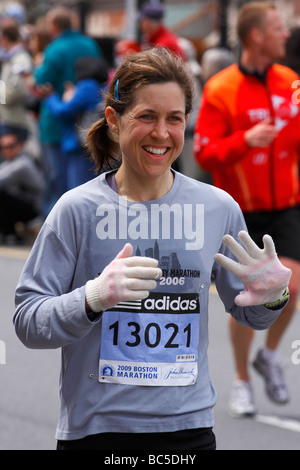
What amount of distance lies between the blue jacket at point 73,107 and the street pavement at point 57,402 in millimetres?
2413

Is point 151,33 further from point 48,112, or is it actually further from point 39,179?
point 39,179

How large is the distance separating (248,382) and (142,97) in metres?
3.03

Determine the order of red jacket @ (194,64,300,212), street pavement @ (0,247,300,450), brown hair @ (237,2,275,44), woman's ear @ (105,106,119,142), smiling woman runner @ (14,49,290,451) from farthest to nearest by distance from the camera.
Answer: brown hair @ (237,2,275,44) < red jacket @ (194,64,300,212) < street pavement @ (0,247,300,450) < woman's ear @ (105,106,119,142) < smiling woman runner @ (14,49,290,451)

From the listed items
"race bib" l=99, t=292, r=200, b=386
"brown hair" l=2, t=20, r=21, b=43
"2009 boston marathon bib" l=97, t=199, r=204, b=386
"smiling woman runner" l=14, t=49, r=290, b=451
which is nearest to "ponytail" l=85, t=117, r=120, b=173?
"smiling woman runner" l=14, t=49, r=290, b=451

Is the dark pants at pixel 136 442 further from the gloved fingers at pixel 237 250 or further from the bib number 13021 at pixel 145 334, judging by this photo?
the gloved fingers at pixel 237 250

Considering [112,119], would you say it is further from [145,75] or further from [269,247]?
[269,247]

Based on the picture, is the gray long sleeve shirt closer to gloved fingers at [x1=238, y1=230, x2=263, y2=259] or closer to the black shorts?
gloved fingers at [x1=238, y1=230, x2=263, y2=259]

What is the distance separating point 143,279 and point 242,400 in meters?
2.95

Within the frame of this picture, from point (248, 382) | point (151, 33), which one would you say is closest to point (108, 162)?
point (248, 382)

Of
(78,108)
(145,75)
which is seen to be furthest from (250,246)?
(78,108)

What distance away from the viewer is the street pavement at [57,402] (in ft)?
16.7

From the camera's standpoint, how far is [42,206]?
424 inches

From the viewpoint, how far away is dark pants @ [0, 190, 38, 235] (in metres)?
10.6

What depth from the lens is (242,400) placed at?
5488 mm
